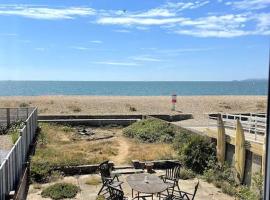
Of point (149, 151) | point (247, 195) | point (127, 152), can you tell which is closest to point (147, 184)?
point (247, 195)

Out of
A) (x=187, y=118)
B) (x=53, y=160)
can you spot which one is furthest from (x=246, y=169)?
(x=187, y=118)

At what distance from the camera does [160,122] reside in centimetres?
2019

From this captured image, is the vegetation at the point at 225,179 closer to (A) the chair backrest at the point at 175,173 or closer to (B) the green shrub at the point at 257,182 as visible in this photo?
(B) the green shrub at the point at 257,182

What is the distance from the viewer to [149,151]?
50.0ft

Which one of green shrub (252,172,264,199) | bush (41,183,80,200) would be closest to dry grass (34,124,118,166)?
bush (41,183,80,200)

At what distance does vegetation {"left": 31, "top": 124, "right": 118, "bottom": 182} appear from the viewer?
37.5 ft

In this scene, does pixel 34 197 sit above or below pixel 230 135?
below

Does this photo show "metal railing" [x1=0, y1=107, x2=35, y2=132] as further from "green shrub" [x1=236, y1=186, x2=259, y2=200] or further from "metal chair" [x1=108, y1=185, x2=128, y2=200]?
"green shrub" [x1=236, y1=186, x2=259, y2=200]

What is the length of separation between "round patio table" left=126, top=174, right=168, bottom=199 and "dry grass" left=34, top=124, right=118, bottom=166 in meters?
4.28

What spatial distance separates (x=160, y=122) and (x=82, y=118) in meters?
5.58

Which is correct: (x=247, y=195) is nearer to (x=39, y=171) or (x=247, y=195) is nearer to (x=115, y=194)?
(x=115, y=194)

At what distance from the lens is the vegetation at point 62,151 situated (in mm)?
11430

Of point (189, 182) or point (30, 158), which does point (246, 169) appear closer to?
point (189, 182)

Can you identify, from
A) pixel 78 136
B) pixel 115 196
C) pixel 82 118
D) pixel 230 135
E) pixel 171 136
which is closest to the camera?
pixel 115 196
